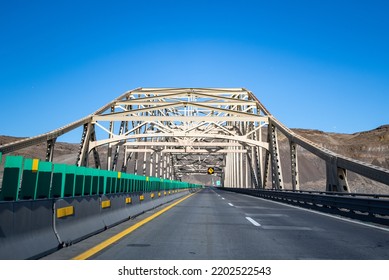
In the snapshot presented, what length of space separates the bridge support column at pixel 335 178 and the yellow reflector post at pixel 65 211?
14813 mm

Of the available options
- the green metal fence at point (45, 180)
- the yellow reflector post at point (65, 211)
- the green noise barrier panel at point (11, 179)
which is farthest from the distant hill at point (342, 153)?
the green noise barrier panel at point (11, 179)

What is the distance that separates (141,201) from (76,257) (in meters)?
9.07

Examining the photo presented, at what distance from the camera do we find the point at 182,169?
11438cm

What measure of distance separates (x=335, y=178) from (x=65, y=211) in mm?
15938

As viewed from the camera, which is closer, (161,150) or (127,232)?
(127,232)

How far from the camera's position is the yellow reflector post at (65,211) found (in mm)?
6250

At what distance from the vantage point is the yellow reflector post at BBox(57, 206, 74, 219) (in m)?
6.25

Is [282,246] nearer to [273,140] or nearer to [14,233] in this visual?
[14,233]

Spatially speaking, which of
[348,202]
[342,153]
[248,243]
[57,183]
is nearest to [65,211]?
[57,183]

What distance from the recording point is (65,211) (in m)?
6.54

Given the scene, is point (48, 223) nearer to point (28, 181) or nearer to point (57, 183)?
point (28, 181)

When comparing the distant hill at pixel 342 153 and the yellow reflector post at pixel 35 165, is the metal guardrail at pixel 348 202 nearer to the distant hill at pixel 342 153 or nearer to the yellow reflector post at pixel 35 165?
the yellow reflector post at pixel 35 165
